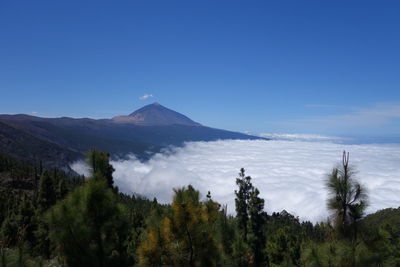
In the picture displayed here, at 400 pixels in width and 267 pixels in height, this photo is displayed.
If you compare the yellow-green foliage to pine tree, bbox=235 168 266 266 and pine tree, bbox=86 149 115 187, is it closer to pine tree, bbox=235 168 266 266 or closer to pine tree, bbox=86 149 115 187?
pine tree, bbox=86 149 115 187

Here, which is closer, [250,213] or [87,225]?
[87,225]

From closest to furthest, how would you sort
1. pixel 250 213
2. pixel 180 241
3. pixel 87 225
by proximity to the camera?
pixel 87 225
pixel 180 241
pixel 250 213

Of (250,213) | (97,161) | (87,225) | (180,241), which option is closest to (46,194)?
(97,161)

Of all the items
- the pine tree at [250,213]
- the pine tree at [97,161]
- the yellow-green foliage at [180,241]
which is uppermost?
the pine tree at [97,161]

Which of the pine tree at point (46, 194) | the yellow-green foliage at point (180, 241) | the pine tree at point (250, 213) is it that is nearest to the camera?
the yellow-green foliage at point (180, 241)

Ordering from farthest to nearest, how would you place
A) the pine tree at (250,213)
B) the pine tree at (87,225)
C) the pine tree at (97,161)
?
1. the pine tree at (250,213)
2. the pine tree at (97,161)
3. the pine tree at (87,225)

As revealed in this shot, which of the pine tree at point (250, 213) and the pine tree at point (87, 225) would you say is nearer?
the pine tree at point (87, 225)

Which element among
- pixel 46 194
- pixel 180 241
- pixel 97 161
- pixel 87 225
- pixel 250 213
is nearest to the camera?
pixel 87 225

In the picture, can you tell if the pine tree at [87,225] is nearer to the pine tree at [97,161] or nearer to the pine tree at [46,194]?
the pine tree at [97,161]

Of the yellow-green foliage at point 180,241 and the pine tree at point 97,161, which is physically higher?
the pine tree at point 97,161

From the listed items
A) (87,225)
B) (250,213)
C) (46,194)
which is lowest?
(250,213)

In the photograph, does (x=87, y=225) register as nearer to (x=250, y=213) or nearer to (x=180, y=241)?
(x=180, y=241)

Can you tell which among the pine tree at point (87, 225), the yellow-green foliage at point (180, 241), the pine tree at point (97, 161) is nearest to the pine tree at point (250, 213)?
the pine tree at point (97, 161)

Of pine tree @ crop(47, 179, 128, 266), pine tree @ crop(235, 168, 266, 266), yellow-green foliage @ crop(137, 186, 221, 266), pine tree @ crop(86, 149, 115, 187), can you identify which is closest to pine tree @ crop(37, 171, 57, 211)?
pine tree @ crop(235, 168, 266, 266)
